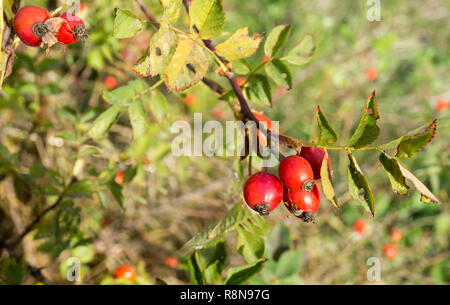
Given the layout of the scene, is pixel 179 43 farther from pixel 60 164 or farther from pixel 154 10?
pixel 60 164

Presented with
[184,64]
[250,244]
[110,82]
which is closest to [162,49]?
[184,64]

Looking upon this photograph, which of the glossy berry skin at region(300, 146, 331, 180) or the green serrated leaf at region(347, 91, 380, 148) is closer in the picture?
the green serrated leaf at region(347, 91, 380, 148)

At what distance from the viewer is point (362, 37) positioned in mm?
4039

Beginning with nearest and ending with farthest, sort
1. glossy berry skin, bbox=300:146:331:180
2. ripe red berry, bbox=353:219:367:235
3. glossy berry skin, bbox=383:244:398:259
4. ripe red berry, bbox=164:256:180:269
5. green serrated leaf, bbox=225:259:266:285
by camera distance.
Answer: glossy berry skin, bbox=300:146:331:180, green serrated leaf, bbox=225:259:266:285, ripe red berry, bbox=164:256:180:269, glossy berry skin, bbox=383:244:398:259, ripe red berry, bbox=353:219:367:235

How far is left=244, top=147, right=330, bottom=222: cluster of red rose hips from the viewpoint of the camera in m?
0.92

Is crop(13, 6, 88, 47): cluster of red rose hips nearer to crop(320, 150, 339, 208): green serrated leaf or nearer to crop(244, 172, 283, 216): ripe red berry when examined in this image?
crop(244, 172, 283, 216): ripe red berry

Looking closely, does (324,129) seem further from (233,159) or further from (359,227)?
(359,227)

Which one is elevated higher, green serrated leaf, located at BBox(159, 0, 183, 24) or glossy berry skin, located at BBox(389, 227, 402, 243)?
green serrated leaf, located at BBox(159, 0, 183, 24)

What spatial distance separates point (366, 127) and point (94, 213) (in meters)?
1.99

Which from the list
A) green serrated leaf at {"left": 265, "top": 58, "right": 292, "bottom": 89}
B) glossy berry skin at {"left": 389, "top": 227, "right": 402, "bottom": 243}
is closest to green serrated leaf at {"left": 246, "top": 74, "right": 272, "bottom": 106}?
green serrated leaf at {"left": 265, "top": 58, "right": 292, "bottom": 89}

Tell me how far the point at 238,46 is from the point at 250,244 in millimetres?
698

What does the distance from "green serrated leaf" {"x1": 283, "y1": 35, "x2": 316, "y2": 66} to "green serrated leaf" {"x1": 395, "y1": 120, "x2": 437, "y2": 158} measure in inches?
21.8
